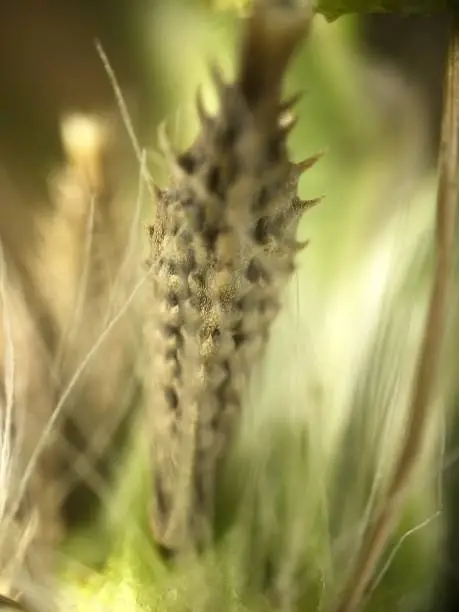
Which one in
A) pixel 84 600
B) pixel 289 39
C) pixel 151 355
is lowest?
pixel 84 600

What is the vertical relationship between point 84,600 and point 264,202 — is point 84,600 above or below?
below

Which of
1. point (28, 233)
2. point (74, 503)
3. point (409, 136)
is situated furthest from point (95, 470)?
point (409, 136)

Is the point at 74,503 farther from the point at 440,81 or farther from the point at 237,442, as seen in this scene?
the point at 440,81
